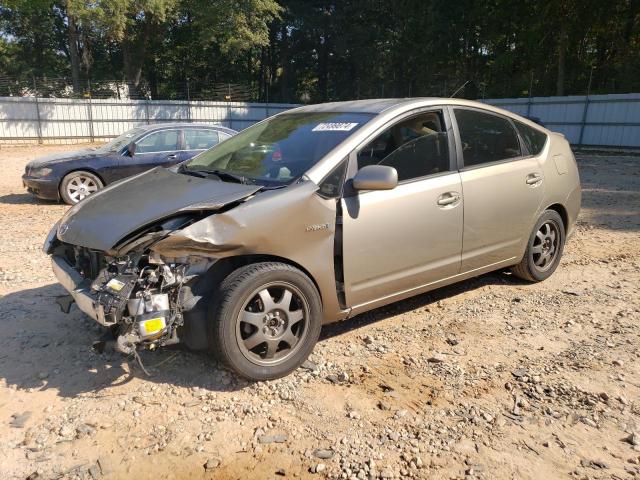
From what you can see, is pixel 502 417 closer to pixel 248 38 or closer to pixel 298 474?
pixel 298 474

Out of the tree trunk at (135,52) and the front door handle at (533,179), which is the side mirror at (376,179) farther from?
the tree trunk at (135,52)

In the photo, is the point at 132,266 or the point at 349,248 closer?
the point at 132,266

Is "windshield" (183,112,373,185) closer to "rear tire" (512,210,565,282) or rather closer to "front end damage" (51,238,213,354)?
"front end damage" (51,238,213,354)

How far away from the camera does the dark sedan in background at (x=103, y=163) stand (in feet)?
29.0

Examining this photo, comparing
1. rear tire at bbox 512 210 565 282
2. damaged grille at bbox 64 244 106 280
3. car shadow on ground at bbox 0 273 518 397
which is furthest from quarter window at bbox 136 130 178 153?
Answer: rear tire at bbox 512 210 565 282

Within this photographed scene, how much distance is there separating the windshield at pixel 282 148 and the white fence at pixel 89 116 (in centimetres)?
2225

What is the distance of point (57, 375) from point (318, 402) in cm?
169

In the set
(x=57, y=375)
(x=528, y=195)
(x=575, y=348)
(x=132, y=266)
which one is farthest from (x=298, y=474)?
(x=528, y=195)

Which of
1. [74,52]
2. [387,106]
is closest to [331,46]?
[74,52]

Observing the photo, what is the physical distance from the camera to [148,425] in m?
2.83

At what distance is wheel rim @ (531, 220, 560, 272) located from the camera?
4828 millimetres

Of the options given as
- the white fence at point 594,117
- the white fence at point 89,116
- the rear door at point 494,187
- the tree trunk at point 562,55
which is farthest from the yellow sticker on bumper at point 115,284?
the tree trunk at point 562,55

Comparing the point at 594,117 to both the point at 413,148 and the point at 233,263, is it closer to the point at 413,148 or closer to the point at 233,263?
the point at 413,148

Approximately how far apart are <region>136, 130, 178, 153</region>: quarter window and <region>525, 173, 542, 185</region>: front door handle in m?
6.58
